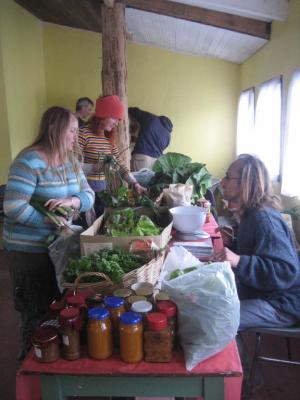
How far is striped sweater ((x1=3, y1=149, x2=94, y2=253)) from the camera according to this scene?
4.63 ft

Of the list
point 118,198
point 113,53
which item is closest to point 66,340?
point 118,198

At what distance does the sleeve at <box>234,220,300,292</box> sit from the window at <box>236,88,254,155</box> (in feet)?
11.6

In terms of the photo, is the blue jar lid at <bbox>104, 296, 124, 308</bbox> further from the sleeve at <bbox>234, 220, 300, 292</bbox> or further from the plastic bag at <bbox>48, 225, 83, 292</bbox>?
the sleeve at <bbox>234, 220, 300, 292</bbox>

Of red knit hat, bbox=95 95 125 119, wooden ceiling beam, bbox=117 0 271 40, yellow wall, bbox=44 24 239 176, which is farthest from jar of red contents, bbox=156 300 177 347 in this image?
yellow wall, bbox=44 24 239 176

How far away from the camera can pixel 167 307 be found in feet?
2.93

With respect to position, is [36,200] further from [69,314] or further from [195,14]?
[195,14]

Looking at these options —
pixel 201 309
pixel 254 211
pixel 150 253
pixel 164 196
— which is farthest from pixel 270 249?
pixel 164 196

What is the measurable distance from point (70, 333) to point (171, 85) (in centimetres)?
509

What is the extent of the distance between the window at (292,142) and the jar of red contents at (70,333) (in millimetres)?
2728

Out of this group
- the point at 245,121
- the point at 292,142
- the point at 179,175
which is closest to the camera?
the point at 179,175

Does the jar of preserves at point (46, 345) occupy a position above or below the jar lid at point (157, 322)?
below

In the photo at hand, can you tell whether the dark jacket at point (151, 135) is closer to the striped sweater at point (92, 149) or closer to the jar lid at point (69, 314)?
the striped sweater at point (92, 149)

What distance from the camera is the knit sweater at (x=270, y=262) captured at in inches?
54.6

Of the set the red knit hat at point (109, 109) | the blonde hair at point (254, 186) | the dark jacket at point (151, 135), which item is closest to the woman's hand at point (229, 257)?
the blonde hair at point (254, 186)
